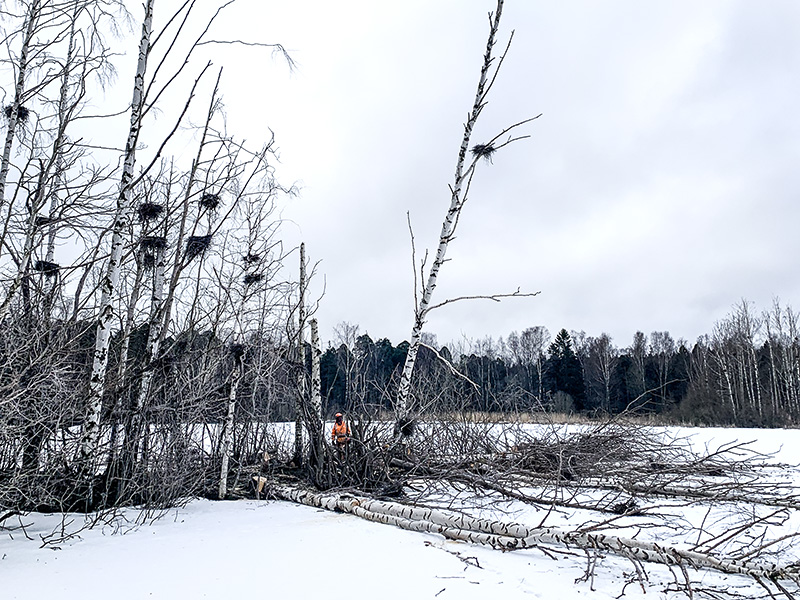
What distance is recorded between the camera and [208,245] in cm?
827

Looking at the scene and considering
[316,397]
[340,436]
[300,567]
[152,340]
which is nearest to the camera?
[300,567]

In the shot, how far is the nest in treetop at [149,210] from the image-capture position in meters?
7.17

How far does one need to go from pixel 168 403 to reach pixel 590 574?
5.25m

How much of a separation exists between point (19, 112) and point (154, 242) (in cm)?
409

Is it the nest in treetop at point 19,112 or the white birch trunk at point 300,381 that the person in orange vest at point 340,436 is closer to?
the white birch trunk at point 300,381

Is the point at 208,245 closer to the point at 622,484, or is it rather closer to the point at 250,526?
the point at 250,526

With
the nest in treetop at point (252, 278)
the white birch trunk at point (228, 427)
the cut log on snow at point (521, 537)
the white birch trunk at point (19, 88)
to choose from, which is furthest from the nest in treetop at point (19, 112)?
the cut log on snow at point (521, 537)

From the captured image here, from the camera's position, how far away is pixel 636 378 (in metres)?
51.1

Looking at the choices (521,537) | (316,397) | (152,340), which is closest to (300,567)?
(521,537)

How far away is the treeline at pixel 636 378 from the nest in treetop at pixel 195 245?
2651mm

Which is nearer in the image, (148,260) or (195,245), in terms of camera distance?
(195,245)

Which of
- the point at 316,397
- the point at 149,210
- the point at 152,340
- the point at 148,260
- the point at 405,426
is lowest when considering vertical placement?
the point at 405,426

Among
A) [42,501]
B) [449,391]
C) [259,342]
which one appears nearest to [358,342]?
[259,342]

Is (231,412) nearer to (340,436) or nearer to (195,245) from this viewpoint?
(340,436)
